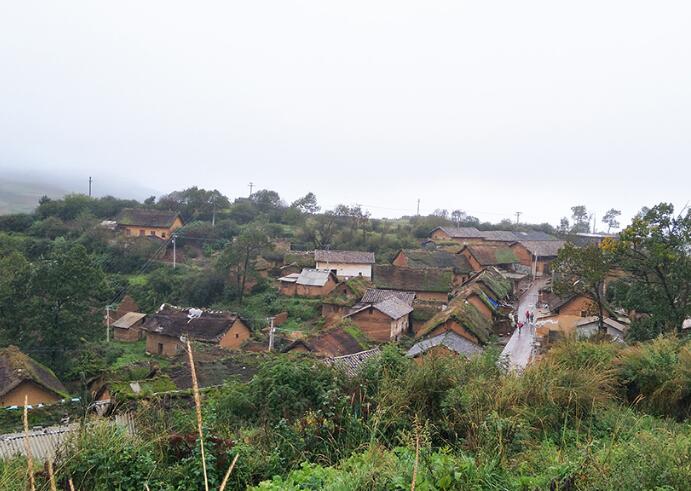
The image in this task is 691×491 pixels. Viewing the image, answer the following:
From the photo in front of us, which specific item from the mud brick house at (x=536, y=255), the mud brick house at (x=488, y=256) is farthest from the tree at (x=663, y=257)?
the mud brick house at (x=536, y=255)

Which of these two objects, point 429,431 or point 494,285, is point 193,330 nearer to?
point 494,285

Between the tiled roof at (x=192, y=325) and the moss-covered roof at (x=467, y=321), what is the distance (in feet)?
30.3

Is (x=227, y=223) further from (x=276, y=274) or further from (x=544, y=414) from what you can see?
(x=544, y=414)

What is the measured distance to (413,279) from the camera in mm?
31766

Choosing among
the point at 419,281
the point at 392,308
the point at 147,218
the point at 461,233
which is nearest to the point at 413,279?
the point at 419,281

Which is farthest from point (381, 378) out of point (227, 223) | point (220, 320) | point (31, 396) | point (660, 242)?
point (227, 223)

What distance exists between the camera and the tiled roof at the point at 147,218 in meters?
44.5

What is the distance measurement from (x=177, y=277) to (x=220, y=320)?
11.6 meters

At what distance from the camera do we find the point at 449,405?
5.79 metres

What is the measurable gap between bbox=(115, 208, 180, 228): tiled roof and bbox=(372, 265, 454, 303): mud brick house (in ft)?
74.4

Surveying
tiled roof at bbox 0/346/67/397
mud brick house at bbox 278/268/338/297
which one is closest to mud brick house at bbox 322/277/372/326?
mud brick house at bbox 278/268/338/297

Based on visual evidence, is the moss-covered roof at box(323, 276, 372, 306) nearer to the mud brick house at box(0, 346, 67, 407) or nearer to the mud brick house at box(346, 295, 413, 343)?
the mud brick house at box(346, 295, 413, 343)

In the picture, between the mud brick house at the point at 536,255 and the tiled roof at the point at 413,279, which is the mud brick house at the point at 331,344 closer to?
the tiled roof at the point at 413,279

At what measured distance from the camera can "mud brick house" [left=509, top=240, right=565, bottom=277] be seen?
42.6m
